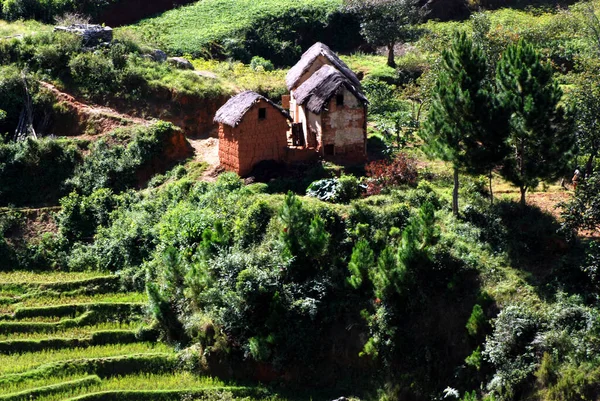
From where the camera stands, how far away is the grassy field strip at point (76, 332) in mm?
27844

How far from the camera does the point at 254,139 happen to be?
32.6 m

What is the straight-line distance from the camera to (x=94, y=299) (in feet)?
98.2

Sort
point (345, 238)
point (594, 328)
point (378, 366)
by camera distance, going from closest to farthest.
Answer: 1. point (594, 328)
2. point (378, 366)
3. point (345, 238)

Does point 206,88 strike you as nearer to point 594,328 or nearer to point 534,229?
point 534,229

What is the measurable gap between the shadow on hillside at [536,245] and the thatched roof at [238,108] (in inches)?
374


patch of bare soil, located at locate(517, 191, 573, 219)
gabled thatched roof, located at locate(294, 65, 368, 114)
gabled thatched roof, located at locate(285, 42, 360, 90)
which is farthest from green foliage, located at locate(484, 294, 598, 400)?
gabled thatched roof, located at locate(285, 42, 360, 90)

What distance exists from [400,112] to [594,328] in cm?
1826

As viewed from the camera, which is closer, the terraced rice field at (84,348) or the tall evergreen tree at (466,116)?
the terraced rice field at (84,348)

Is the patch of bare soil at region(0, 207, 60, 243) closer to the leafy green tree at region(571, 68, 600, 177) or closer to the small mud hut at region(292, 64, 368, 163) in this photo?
the small mud hut at region(292, 64, 368, 163)

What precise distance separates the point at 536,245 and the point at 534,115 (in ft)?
13.9

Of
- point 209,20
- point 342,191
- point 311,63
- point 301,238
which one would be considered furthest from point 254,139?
point 209,20

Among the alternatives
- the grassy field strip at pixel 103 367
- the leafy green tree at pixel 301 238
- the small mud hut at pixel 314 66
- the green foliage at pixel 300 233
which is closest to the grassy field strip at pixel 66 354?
the grassy field strip at pixel 103 367

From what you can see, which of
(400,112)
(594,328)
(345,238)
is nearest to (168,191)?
(345,238)

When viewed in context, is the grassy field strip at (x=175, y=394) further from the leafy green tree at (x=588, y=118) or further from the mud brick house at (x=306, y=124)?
the leafy green tree at (x=588, y=118)
